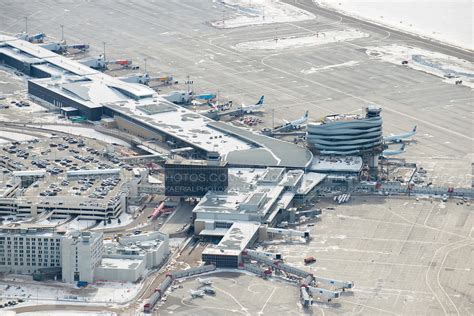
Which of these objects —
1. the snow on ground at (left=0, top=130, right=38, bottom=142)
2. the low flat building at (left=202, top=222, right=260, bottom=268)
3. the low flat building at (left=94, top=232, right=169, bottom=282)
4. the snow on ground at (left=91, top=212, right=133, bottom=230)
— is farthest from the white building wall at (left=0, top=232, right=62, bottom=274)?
the snow on ground at (left=0, top=130, right=38, bottom=142)

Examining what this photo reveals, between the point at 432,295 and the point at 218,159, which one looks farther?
the point at 218,159

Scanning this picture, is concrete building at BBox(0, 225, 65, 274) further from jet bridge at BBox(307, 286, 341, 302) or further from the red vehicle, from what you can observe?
jet bridge at BBox(307, 286, 341, 302)

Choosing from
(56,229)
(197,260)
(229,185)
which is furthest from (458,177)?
(56,229)

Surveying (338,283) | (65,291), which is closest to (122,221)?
(65,291)

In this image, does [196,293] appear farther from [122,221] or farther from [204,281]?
[122,221]

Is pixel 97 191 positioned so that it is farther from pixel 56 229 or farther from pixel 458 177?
pixel 458 177

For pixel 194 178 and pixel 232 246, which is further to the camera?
pixel 194 178

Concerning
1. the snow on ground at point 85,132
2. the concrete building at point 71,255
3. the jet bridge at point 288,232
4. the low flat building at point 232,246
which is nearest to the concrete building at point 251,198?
the low flat building at point 232,246

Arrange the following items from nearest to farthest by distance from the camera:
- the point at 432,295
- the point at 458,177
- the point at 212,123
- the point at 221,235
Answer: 1. the point at 432,295
2. the point at 221,235
3. the point at 458,177
4. the point at 212,123
